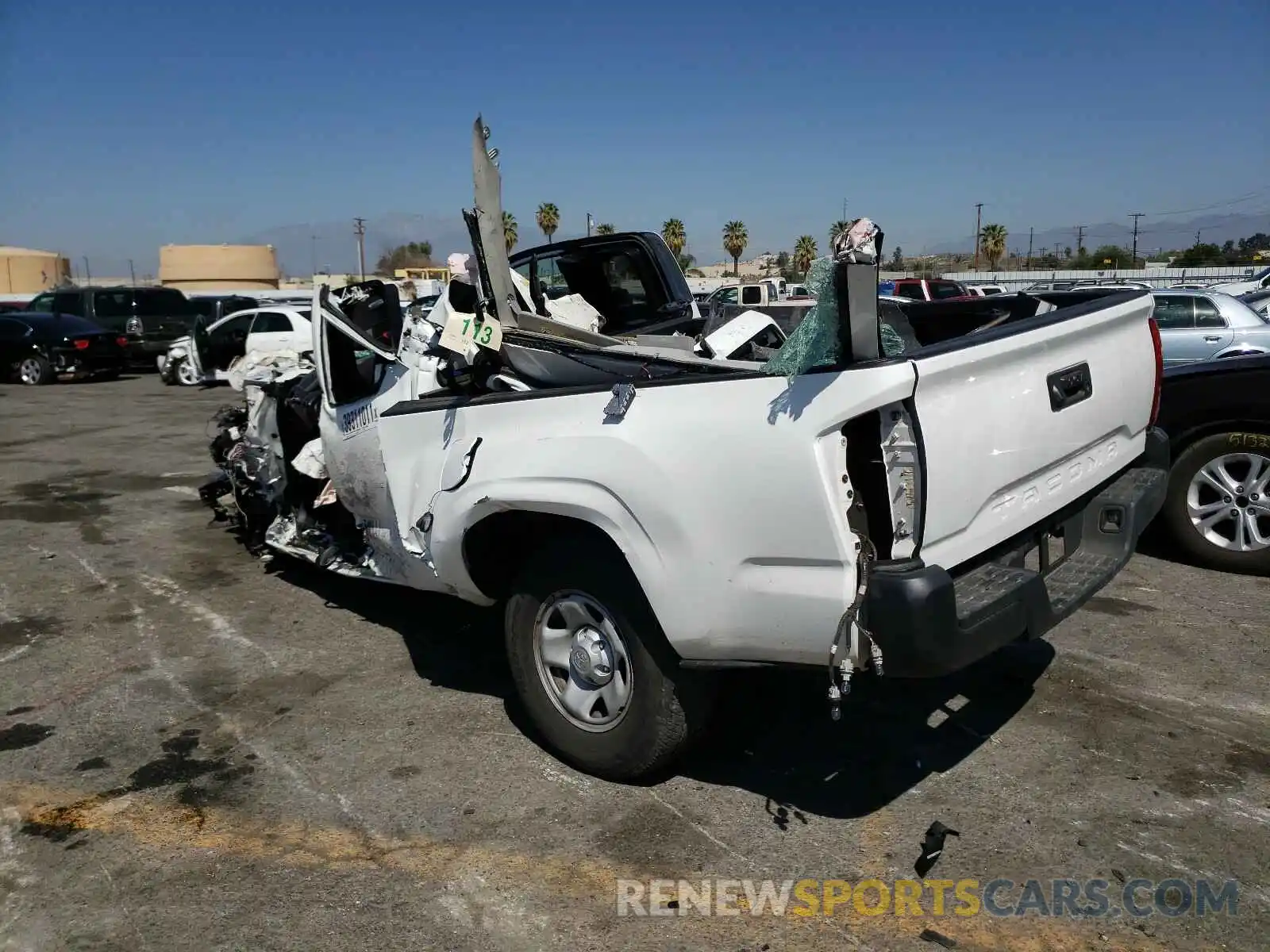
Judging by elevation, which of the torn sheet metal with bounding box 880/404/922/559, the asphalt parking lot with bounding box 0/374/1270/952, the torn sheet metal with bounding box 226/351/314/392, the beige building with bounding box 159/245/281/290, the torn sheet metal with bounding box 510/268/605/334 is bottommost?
the asphalt parking lot with bounding box 0/374/1270/952

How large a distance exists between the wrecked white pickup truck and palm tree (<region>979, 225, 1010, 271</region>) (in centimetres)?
7229

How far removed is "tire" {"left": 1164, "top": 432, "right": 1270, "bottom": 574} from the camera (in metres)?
5.44

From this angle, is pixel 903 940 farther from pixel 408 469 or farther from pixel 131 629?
pixel 131 629

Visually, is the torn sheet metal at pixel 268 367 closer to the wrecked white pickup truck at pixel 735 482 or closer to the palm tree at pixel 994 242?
the wrecked white pickup truck at pixel 735 482

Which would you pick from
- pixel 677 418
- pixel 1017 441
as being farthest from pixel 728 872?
pixel 1017 441

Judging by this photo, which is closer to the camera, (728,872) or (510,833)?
(728,872)

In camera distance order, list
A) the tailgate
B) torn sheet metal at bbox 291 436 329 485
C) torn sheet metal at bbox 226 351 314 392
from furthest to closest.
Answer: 1. torn sheet metal at bbox 226 351 314 392
2. torn sheet metal at bbox 291 436 329 485
3. the tailgate

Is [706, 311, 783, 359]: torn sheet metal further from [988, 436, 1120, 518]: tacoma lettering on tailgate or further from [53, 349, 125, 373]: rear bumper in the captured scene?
[53, 349, 125, 373]: rear bumper

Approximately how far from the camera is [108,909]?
2988 mm

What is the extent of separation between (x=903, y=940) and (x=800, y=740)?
3.96 feet

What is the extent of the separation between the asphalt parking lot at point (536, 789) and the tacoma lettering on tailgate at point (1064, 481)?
3.33ft

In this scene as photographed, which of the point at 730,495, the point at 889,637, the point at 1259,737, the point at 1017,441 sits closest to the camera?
the point at 889,637

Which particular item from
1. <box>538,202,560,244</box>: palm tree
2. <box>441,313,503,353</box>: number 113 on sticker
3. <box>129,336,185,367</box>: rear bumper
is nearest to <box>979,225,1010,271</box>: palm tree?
<box>538,202,560,244</box>: palm tree

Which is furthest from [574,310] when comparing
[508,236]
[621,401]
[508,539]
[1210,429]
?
[1210,429]
